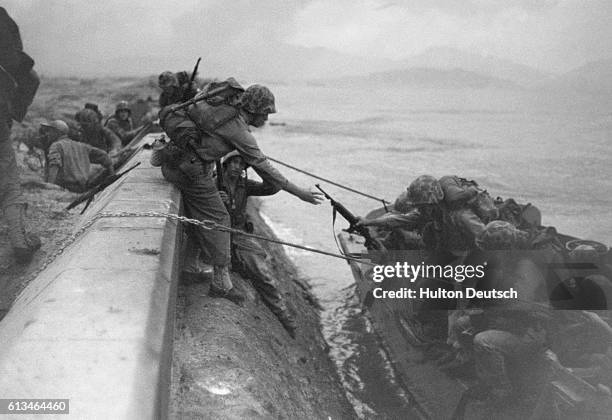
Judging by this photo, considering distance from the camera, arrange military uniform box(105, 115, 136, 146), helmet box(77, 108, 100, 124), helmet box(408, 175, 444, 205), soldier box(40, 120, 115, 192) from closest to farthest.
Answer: helmet box(408, 175, 444, 205), soldier box(40, 120, 115, 192), helmet box(77, 108, 100, 124), military uniform box(105, 115, 136, 146)

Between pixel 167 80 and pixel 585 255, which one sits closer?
pixel 585 255

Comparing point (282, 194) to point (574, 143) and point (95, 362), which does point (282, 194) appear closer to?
point (95, 362)

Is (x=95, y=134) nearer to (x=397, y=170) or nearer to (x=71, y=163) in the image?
(x=71, y=163)

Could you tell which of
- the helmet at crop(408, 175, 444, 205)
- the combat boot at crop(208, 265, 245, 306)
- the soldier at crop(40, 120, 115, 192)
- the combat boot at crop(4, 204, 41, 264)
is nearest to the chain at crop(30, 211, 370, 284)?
the combat boot at crop(208, 265, 245, 306)

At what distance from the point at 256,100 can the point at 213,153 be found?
1.71ft

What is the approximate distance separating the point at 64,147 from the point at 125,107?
455 cm

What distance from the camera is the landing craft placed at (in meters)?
3.80

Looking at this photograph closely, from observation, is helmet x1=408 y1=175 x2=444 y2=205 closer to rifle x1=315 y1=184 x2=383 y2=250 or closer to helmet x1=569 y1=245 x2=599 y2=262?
rifle x1=315 y1=184 x2=383 y2=250

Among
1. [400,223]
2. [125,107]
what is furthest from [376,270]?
[125,107]

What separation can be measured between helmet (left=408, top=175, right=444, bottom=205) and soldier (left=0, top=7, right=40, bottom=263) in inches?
156

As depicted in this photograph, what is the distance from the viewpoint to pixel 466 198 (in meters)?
4.76

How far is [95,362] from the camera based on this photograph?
7.06ft

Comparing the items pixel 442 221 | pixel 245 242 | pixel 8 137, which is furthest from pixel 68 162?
pixel 442 221

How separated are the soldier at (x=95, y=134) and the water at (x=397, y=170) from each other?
375 cm
